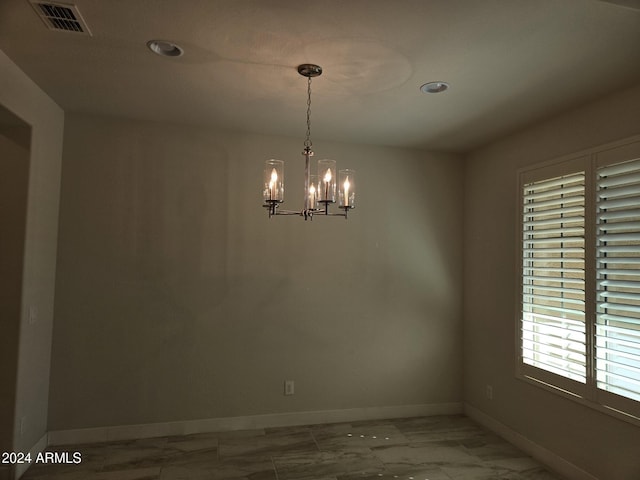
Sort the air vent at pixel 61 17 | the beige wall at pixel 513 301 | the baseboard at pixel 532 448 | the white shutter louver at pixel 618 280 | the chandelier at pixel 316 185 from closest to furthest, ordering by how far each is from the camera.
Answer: the air vent at pixel 61 17 → the chandelier at pixel 316 185 → the white shutter louver at pixel 618 280 → the beige wall at pixel 513 301 → the baseboard at pixel 532 448

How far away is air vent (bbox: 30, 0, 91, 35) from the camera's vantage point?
2.04 m

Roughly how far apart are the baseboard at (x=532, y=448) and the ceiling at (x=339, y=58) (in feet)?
8.76

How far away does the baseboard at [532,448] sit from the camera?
3.09m

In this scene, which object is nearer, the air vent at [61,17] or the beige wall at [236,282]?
the air vent at [61,17]

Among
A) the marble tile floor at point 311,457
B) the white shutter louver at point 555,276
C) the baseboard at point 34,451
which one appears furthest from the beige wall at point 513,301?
the baseboard at point 34,451

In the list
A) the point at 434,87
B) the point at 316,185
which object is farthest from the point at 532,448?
the point at 434,87

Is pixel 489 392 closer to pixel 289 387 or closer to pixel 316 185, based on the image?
pixel 289 387

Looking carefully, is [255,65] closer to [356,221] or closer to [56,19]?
[56,19]

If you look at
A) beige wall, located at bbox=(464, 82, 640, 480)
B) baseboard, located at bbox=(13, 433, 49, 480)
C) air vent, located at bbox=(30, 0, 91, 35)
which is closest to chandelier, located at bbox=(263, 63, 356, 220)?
air vent, located at bbox=(30, 0, 91, 35)

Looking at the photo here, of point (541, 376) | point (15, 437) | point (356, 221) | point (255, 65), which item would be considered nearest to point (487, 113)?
point (356, 221)

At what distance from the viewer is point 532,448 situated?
3490 mm

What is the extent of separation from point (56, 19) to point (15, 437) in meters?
2.69

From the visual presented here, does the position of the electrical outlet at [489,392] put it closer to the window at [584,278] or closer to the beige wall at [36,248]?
the window at [584,278]

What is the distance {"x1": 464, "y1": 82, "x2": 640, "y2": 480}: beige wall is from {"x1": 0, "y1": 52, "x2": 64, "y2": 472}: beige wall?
391 centimetres
